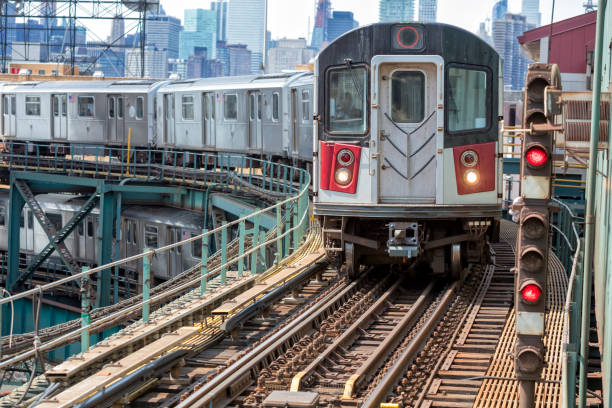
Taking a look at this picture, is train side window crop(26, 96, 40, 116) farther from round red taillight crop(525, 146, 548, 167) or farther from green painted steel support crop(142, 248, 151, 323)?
round red taillight crop(525, 146, 548, 167)

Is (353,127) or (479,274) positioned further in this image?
(479,274)

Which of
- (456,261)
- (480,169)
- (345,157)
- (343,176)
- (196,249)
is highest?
(345,157)

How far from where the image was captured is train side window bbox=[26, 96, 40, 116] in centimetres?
3944

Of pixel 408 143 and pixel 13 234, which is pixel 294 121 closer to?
pixel 13 234

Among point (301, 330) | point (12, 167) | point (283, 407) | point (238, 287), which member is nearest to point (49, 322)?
point (12, 167)

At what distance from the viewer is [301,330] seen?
11.0 meters

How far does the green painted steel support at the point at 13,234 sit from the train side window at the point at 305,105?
39.3 ft

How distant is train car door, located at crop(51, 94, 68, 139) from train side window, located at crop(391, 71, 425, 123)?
26926 millimetres

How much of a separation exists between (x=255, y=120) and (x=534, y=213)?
22181mm

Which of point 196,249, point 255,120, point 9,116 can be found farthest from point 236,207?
point 9,116

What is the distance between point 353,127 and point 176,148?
850 inches

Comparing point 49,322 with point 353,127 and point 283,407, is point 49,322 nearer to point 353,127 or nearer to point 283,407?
point 353,127

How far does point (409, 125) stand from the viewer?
42.5ft

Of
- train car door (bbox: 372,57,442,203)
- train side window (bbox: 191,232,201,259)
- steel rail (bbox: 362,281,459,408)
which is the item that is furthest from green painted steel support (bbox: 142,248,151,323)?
train side window (bbox: 191,232,201,259)
